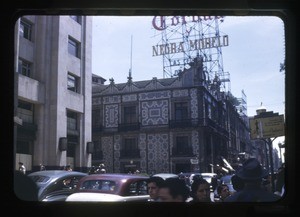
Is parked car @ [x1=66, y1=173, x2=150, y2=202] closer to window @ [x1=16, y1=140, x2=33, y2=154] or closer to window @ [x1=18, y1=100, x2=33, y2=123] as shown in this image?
window @ [x1=16, y1=140, x2=33, y2=154]

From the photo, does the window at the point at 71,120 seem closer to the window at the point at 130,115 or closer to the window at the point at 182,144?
the window at the point at 130,115

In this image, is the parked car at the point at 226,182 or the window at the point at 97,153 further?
the window at the point at 97,153

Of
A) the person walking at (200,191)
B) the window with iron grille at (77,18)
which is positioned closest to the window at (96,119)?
the window with iron grille at (77,18)

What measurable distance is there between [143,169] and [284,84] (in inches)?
38.9

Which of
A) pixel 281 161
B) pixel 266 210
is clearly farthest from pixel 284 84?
pixel 266 210

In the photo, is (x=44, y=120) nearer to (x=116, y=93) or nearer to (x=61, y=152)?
(x=61, y=152)

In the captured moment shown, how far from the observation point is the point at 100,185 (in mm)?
1947

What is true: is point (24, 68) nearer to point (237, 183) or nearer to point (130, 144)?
point (130, 144)

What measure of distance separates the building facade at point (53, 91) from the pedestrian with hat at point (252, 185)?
0.94 meters

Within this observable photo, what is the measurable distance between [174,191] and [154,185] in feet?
0.40

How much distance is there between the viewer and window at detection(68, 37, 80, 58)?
85.1 inches

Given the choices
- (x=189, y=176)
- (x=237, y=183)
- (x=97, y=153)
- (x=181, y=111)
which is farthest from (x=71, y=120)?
(x=237, y=183)

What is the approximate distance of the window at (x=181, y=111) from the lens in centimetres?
198

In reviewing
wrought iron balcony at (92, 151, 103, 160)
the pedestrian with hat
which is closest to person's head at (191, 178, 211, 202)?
the pedestrian with hat
